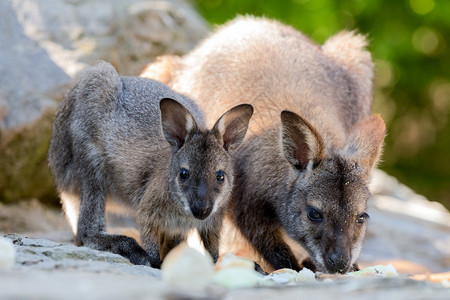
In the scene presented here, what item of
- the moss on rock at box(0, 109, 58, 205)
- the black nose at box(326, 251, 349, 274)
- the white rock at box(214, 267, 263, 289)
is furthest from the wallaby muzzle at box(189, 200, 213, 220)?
the moss on rock at box(0, 109, 58, 205)

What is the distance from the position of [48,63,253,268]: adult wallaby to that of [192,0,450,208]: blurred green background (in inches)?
206

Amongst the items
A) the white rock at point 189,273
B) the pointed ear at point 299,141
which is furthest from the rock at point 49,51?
the white rock at point 189,273

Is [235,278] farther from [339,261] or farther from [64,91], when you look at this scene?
[64,91]

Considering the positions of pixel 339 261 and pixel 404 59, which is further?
pixel 404 59

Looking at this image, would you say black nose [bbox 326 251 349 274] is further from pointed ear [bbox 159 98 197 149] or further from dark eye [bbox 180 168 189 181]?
pointed ear [bbox 159 98 197 149]

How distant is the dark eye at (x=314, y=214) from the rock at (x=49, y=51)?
3245mm

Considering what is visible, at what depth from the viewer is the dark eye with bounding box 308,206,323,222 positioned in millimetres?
4930

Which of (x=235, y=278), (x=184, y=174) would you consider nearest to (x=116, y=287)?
(x=235, y=278)

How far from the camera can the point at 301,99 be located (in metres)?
6.07

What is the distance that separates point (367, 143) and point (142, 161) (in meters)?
1.74

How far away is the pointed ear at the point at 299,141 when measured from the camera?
16.5 ft

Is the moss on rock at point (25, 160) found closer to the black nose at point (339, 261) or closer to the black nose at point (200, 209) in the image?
the black nose at point (200, 209)

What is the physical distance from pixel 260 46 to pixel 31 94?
237 cm

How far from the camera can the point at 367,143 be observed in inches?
209
